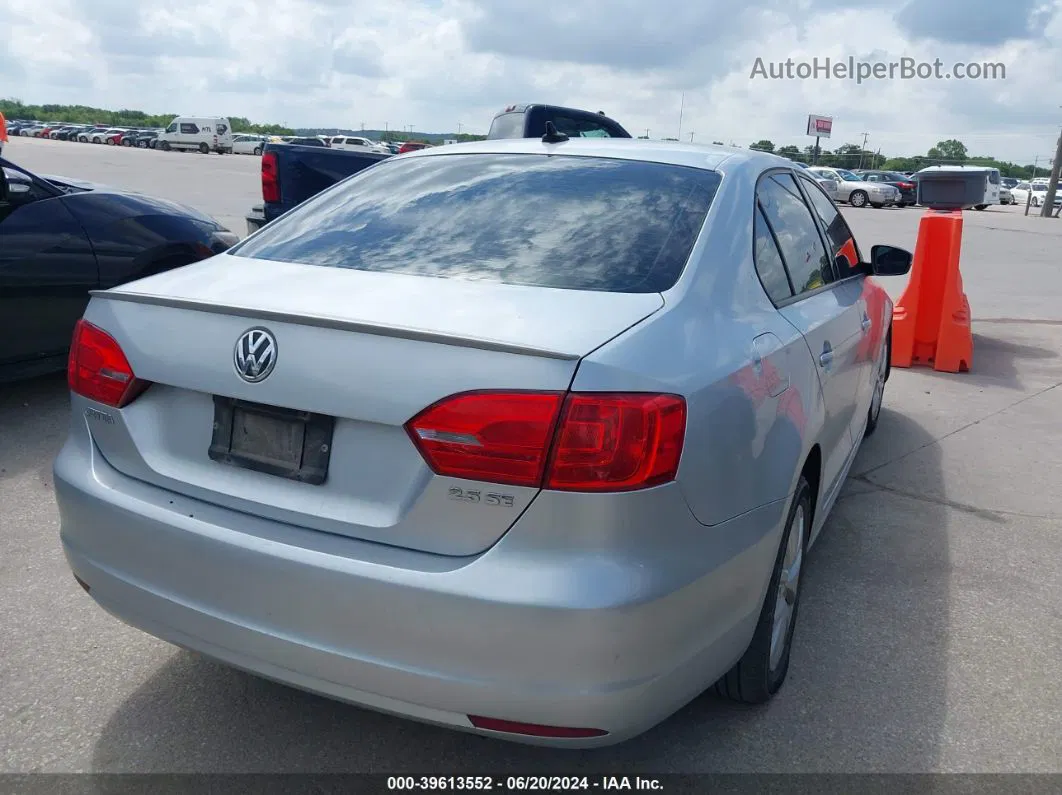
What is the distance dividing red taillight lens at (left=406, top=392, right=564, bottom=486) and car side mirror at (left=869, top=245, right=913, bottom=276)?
2.88 m

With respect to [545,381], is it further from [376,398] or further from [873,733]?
[873,733]

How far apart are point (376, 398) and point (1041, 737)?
2206 mm

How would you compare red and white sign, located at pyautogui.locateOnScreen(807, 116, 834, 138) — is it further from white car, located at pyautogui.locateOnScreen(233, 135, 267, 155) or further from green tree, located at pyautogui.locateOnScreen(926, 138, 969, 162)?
white car, located at pyautogui.locateOnScreen(233, 135, 267, 155)

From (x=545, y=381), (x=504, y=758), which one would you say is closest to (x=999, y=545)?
(x=504, y=758)

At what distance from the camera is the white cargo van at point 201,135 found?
64938mm

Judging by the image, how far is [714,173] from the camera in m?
3.00

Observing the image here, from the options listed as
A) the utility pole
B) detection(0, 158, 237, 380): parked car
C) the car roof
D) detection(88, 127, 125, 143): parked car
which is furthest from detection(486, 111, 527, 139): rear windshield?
detection(88, 127, 125, 143): parked car

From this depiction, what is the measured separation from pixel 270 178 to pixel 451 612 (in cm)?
674

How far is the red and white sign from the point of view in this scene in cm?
5938

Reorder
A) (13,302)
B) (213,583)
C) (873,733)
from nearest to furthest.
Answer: (213,583), (873,733), (13,302)

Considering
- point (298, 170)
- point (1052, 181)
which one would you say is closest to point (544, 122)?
point (298, 170)

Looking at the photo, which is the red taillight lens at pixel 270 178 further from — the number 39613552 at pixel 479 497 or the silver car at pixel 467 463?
the number 39613552 at pixel 479 497

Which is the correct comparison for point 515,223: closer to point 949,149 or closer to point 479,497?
point 479,497

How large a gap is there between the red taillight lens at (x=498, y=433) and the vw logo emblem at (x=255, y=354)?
17.5 inches
